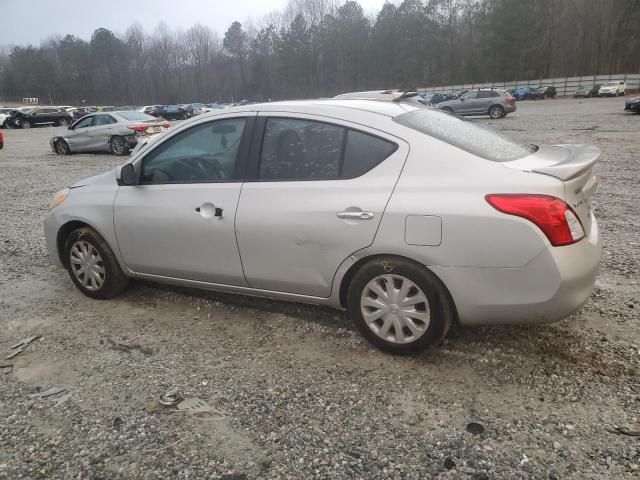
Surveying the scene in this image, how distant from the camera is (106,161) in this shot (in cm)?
1484

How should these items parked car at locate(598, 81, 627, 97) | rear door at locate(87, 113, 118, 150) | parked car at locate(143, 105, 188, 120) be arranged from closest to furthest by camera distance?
rear door at locate(87, 113, 118, 150) < parked car at locate(598, 81, 627, 97) < parked car at locate(143, 105, 188, 120)

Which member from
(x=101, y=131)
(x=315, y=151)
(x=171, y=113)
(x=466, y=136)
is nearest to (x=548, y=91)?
(x=171, y=113)

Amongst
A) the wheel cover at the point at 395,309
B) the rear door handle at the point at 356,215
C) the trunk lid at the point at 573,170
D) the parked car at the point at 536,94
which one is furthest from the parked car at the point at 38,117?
the parked car at the point at 536,94

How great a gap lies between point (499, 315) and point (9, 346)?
3.44m

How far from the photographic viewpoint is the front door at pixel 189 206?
349 centimetres

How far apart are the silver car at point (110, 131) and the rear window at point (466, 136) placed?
1431 cm

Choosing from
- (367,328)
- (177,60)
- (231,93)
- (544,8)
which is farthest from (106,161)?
(177,60)

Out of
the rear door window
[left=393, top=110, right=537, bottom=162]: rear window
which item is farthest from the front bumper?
[left=393, top=110, right=537, bottom=162]: rear window

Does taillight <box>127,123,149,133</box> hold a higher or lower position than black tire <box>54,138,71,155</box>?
higher

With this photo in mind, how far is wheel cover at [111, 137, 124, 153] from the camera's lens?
632 inches

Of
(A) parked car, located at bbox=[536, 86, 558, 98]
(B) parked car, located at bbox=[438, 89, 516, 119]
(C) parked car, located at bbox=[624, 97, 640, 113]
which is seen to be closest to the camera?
(C) parked car, located at bbox=[624, 97, 640, 113]

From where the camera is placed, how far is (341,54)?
272 ft

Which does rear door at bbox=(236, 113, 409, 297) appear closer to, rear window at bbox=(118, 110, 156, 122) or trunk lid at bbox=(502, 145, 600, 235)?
trunk lid at bbox=(502, 145, 600, 235)

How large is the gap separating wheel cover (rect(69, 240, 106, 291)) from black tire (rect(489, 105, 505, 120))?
25.2 meters
